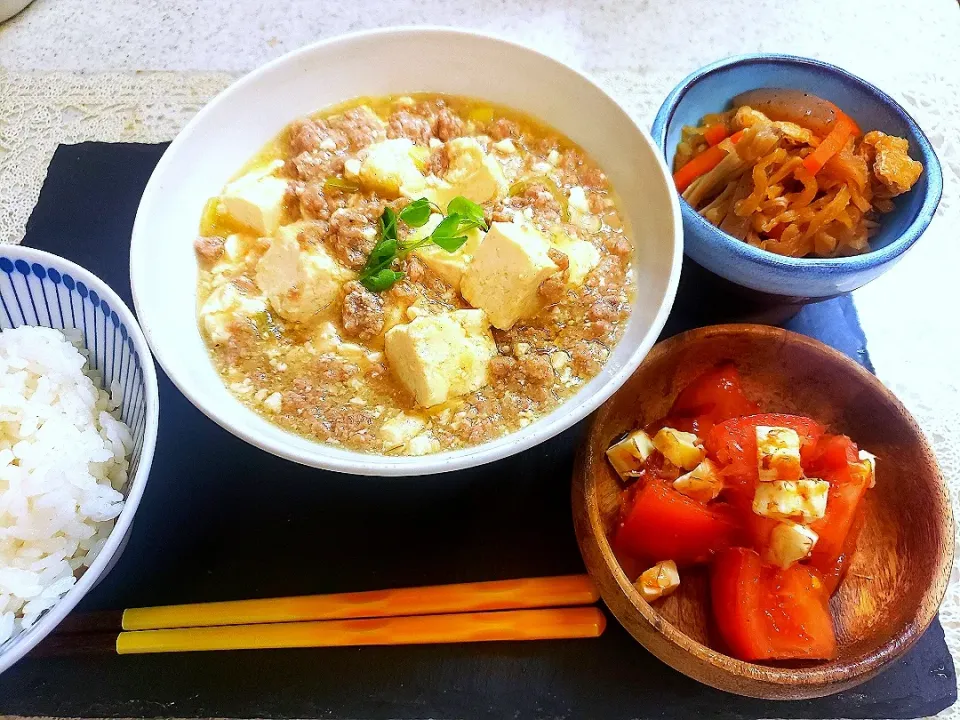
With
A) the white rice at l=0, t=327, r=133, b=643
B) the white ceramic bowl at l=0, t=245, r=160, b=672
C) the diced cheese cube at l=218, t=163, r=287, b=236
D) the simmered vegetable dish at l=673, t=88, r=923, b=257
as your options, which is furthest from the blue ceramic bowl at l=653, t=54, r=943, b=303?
the white rice at l=0, t=327, r=133, b=643

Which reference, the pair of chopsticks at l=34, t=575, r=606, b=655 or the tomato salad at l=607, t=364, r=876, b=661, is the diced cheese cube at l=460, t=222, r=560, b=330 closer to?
the tomato salad at l=607, t=364, r=876, b=661

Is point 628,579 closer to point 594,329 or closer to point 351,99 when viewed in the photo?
point 594,329

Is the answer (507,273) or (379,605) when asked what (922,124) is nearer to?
(507,273)

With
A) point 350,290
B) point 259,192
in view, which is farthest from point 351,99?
point 350,290

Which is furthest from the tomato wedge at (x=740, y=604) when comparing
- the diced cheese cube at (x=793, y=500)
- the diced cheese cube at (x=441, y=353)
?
the diced cheese cube at (x=441, y=353)

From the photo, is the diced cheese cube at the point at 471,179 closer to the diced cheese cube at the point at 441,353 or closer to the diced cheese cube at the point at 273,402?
the diced cheese cube at the point at 441,353
